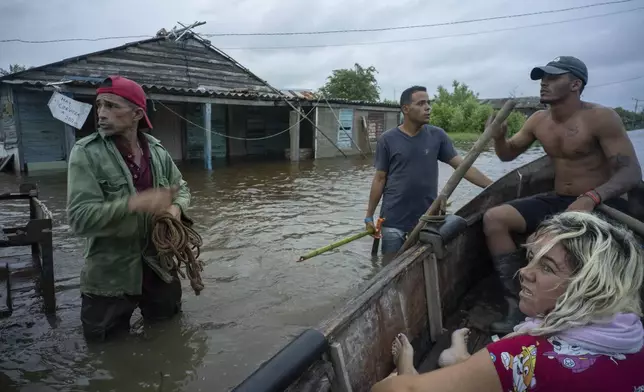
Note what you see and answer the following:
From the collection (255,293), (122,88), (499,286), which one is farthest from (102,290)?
(499,286)

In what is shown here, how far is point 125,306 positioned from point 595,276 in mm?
2680

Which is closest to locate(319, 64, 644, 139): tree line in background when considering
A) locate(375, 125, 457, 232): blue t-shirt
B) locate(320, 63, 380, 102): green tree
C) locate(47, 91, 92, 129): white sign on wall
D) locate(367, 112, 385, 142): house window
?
locate(320, 63, 380, 102): green tree

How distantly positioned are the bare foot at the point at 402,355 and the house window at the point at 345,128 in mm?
15512

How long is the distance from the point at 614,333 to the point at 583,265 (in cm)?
20

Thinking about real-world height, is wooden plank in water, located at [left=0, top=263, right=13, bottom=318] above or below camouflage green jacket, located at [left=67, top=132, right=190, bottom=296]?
below

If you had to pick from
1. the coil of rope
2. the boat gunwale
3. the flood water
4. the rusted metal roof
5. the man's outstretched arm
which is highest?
the rusted metal roof

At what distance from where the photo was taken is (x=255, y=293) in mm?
4398

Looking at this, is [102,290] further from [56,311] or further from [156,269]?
[56,311]

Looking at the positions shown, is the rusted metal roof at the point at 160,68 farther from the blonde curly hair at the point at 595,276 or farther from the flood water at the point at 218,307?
the blonde curly hair at the point at 595,276

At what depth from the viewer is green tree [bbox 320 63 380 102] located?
33250 millimetres

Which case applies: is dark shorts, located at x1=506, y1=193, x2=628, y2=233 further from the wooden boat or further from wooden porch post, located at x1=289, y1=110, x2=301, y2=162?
wooden porch post, located at x1=289, y1=110, x2=301, y2=162

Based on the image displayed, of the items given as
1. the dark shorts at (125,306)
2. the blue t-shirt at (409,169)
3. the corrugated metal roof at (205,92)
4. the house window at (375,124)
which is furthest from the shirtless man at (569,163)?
the house window at (375,124)

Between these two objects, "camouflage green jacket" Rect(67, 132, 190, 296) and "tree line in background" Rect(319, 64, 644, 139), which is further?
"tree line in background" Rect(319, 64, 644, 139)

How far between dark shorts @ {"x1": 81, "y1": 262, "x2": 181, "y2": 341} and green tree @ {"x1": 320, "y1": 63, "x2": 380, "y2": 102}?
31078 millimetres
